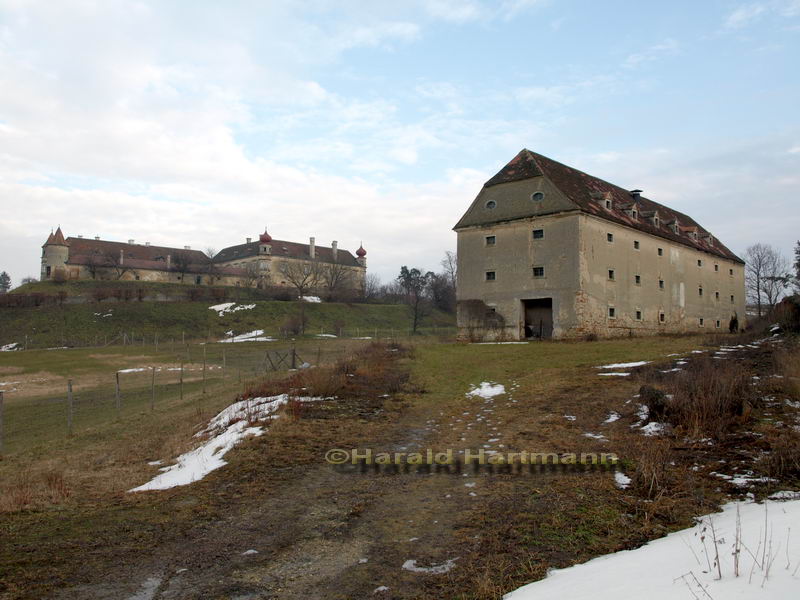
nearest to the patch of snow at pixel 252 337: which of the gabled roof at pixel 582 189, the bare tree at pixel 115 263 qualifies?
the gabled roof at pixel 582 189

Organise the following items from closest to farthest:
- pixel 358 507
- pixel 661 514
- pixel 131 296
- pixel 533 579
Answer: pixel 533 579
pixel 661 514
pixel 358 507
pixel 131 296

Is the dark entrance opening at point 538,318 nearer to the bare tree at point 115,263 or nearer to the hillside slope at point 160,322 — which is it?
the hillside slope at point 160,322

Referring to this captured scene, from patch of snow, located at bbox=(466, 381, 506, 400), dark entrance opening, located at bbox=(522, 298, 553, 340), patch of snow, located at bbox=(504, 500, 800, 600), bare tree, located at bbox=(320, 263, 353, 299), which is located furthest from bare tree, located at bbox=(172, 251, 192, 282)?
patch of snow, located at bbox=(504, 500, 800, 600)

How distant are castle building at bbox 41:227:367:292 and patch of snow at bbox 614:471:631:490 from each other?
7869 cm

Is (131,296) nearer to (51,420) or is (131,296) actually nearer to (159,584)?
(51,420)

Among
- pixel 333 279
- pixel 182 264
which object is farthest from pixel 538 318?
pixel 182 264

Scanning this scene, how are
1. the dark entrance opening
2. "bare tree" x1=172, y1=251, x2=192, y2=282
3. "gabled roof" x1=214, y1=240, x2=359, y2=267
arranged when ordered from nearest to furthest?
the dark entrance opening < "bare tree" x1=172, y1=251, x2=192, y2=282 < "gabled roof" x1=214, y1=240, x2=359, y2=267

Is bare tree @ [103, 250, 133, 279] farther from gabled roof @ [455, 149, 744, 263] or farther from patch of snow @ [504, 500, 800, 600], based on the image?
patch of snow @ [504, 500, 800, 600]

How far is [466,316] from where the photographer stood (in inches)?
1388

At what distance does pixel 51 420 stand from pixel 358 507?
1783 centimetres

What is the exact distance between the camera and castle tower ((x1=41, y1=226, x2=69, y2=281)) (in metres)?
89.7

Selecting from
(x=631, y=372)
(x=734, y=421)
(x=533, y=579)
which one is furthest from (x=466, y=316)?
(x=533, y=579)

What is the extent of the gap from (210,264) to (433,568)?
352 ft

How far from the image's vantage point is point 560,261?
31.7 m
